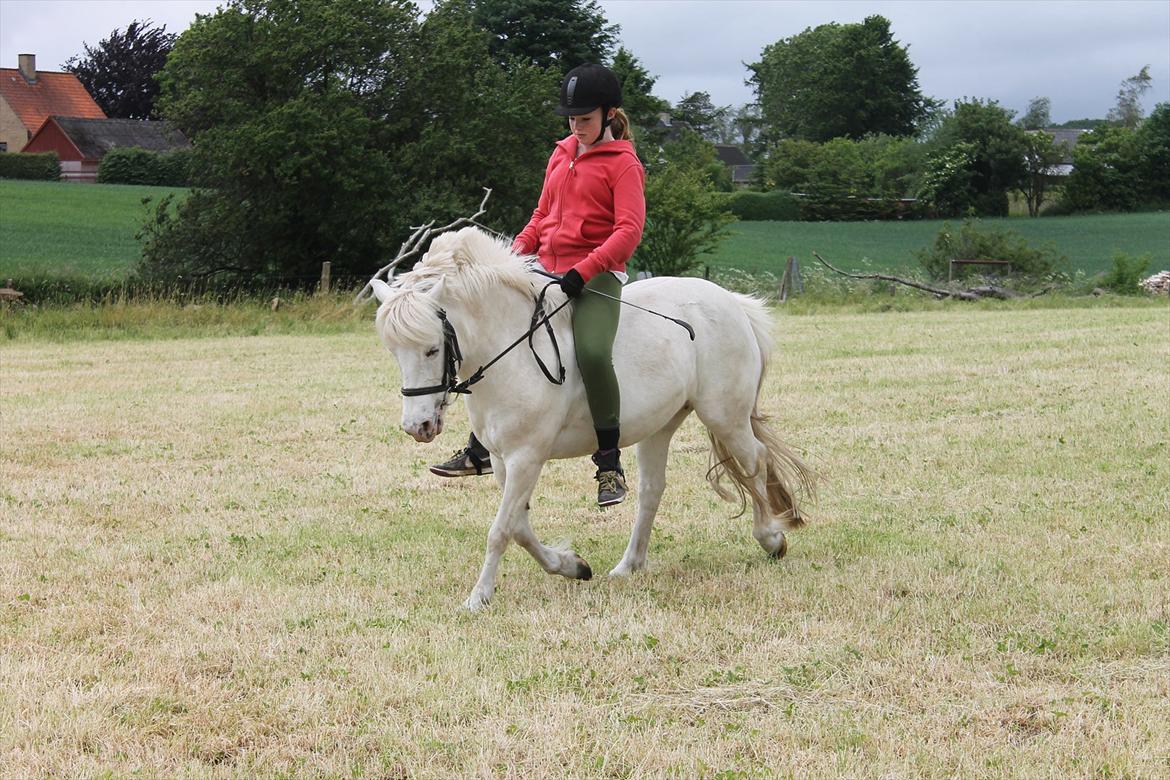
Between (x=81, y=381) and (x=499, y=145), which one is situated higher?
(x=499, y=145)

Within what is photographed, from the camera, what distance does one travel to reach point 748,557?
7.23 metres

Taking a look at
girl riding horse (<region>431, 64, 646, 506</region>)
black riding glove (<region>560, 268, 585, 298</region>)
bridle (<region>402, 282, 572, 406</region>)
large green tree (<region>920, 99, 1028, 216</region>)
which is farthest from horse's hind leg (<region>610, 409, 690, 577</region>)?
large green tree (<region>920, 99, 1028, 216</region>)

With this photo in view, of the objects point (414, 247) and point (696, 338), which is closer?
point (696, 338)

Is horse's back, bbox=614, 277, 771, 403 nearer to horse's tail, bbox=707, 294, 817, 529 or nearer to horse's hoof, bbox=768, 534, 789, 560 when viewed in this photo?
Result: horse's tail, bbox=707, 294, 817, 529

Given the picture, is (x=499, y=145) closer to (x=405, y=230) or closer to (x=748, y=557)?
(x=405, y=230)

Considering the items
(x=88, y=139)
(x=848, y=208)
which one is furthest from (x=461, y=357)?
(x=88, y=139)

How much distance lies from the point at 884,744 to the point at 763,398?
31.2 feet

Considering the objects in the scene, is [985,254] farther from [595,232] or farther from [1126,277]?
[595,232]

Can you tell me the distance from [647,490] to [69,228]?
4236cm

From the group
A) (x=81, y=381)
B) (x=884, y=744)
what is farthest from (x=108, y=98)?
(x=884, y=744)

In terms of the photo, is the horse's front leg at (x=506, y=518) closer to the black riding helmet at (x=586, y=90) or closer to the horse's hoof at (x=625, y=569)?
the horse's hoof at (x=625, y=569)

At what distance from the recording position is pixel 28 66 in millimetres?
81688

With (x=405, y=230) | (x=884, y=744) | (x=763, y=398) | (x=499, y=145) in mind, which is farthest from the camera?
(x=499, y=145)

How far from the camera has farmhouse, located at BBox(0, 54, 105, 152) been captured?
78.4 metres
